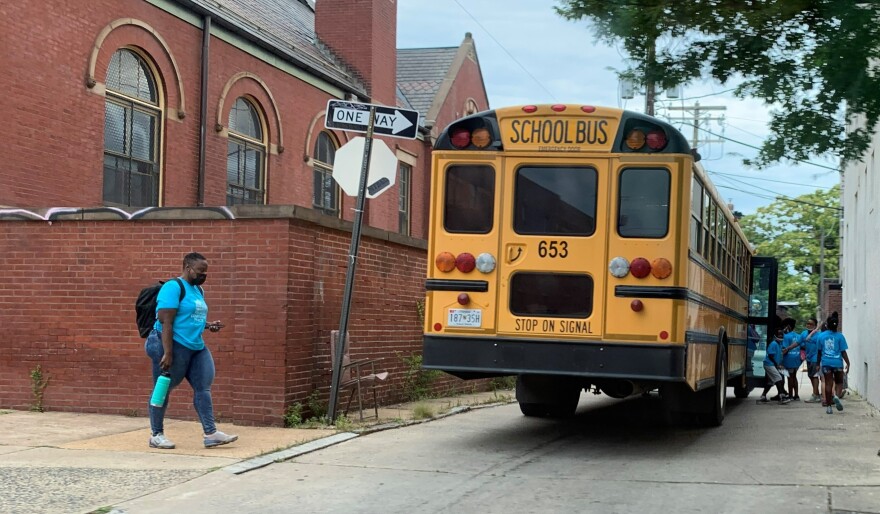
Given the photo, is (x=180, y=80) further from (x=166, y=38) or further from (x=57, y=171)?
(x=57, y=171)

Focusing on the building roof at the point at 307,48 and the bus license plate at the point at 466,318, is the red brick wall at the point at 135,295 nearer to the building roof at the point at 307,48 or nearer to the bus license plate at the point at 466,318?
the bus license plate at the point at 466,318

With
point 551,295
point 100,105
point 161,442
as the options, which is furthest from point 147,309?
point 100,105

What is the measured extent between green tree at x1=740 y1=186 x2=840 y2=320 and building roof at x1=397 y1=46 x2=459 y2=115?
170ft

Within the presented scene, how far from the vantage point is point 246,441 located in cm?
963

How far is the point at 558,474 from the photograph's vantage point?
850 centimetres

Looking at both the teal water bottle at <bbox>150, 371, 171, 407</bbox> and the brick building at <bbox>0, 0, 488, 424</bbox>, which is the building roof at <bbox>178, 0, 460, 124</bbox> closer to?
the brick building at <bbox>0, 0, 488, 424</bbox>

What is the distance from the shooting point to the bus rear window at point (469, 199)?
389 inches

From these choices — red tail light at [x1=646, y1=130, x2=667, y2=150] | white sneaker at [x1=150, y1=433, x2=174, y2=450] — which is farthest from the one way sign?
white sneaker at [x1=150, y1=433, x2=174, y2=450]

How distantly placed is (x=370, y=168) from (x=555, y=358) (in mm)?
3190

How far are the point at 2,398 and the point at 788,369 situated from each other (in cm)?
1424

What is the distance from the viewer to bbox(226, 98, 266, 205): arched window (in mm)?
19837

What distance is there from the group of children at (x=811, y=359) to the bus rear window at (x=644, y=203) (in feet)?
26.9

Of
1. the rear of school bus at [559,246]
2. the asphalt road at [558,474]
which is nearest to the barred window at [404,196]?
the asphalt road at [558,474]

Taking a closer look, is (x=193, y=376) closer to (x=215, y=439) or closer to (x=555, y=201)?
(x=215, y=439)
